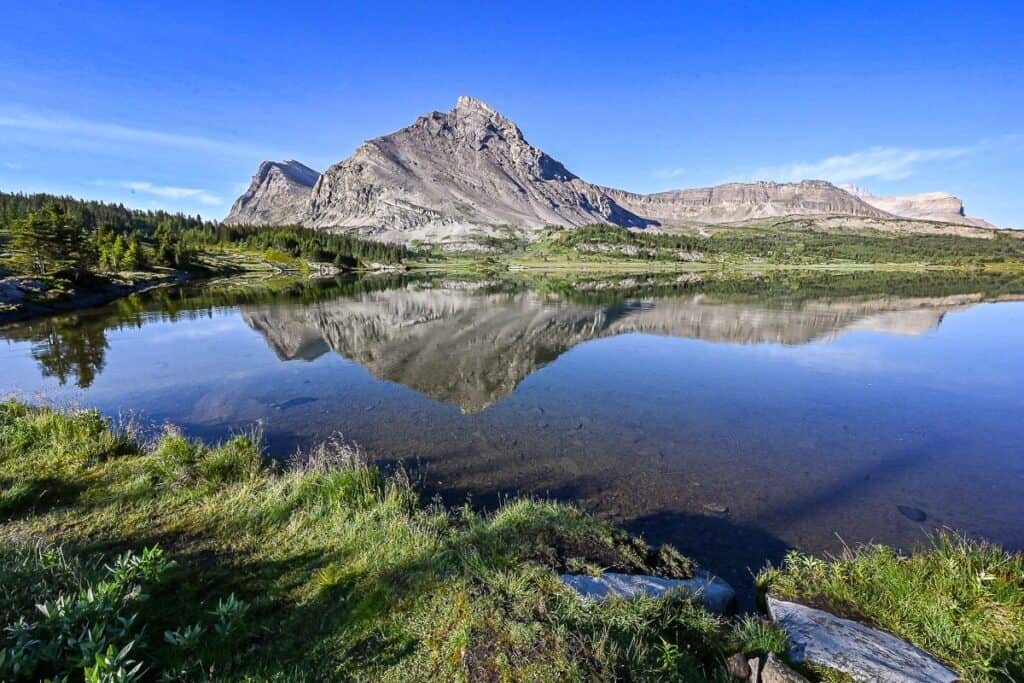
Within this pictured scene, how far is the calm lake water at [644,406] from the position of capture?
11898 millimetres

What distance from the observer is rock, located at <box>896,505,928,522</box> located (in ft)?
37.3

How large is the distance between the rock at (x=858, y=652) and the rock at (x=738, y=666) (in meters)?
0.82

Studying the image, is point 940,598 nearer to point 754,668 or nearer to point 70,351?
point 754,668

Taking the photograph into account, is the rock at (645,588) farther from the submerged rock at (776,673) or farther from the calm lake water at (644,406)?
the calm lake water at (644,406)

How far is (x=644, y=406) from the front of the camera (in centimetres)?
2008

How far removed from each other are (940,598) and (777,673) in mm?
3283

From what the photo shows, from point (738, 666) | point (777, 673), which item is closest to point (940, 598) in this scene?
point (777, 673)

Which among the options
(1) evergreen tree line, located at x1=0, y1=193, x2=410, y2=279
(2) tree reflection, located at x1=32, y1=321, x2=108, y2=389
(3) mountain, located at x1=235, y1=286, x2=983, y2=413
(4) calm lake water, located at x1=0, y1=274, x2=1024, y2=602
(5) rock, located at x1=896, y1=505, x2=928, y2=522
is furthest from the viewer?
(1) evergreen tree line, located at x1=0, y1=193, x2=410, y2=279

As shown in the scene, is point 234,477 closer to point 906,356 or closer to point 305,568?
point 305,568

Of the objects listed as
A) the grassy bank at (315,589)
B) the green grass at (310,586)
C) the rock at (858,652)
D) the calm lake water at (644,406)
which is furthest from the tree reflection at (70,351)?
the rock at (858,652)

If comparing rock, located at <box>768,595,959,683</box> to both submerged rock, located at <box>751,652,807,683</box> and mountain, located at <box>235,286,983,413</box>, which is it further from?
mountain, located at <box>235,286,983,413</box>

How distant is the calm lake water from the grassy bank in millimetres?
3581

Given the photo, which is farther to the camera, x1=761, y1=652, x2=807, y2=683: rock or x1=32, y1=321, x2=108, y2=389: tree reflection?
x1=32, y1=321, x2=108, y2=389: tree reflection

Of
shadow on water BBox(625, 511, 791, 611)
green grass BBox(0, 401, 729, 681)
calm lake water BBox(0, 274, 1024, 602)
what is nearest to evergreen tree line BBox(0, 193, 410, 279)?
calm lake water BBox(0, 274, 1024, 602)
